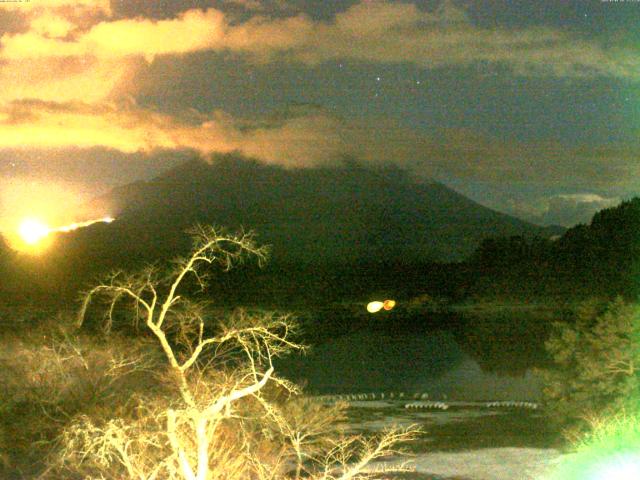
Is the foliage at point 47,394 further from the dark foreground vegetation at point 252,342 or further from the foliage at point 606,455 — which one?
the foliage at point 606,455

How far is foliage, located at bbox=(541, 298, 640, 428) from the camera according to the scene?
73.0 feet

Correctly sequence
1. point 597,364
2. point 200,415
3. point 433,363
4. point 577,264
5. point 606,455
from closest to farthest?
point 200,415 < point 606,455 < point 597,364 < point 433,363 < point 577,264

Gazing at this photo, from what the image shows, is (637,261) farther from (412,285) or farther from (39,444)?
(39,444)

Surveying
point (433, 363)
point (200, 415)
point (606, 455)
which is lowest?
point (433, 363)

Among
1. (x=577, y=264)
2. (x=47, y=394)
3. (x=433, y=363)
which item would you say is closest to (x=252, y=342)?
(x=47, y=394)

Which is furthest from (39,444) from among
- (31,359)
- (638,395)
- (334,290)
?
(334,290)

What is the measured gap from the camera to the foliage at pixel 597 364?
73.0 feet

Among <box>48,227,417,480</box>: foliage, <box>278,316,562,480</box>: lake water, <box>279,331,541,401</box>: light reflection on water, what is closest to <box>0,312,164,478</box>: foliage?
<box>48,227,417,480</box>: foliage

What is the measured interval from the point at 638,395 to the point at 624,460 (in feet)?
17.4

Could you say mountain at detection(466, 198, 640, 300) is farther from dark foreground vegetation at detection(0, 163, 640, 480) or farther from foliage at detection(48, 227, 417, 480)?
foliage at detection(48, 227, 417, 480)

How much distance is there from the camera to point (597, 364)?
75.4ft

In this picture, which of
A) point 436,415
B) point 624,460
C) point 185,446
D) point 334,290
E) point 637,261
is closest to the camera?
point 185,446

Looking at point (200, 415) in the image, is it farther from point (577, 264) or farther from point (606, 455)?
point (577, 264)

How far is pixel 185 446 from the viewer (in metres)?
11.6
